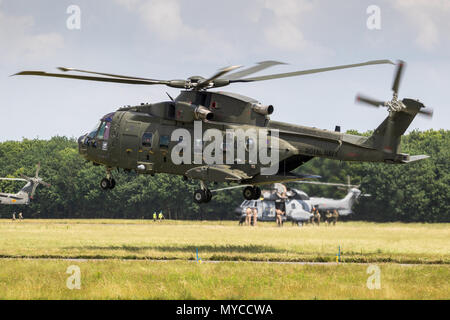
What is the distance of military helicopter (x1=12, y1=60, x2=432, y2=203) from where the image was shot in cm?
2989

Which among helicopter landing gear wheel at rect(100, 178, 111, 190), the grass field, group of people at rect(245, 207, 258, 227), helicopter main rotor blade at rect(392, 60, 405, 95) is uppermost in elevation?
helicopter main rotor blade at rect(392, 60, 405, 95)

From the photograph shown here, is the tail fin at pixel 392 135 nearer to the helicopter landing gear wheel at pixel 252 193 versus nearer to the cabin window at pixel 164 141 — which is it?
the helicopter landing gear wheel at pixel 252 193

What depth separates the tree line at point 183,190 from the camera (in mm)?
108875

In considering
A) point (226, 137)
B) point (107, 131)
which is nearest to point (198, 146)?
point (226, 137)

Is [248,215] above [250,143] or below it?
below

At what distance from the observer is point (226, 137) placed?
3100 cm

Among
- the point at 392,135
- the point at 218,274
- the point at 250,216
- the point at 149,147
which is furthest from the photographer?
the point at 250,216

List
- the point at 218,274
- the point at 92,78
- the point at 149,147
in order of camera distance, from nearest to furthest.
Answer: the point at 218,274
the point at 92,78
the point at 149,147

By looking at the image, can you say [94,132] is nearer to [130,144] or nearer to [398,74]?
[130,144]

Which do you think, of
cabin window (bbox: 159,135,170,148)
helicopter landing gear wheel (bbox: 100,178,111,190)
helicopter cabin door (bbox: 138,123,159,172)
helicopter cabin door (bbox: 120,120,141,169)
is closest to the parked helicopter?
helicopter landing gear wheel (bbox: 100,178,111,190)

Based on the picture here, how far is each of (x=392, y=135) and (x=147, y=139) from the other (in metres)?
12.7

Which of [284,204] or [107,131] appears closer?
[107,131]

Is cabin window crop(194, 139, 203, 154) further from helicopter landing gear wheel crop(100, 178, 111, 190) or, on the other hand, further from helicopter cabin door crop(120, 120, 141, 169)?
helicopter landing gear wheel crop(100, 178, 111, 190)
